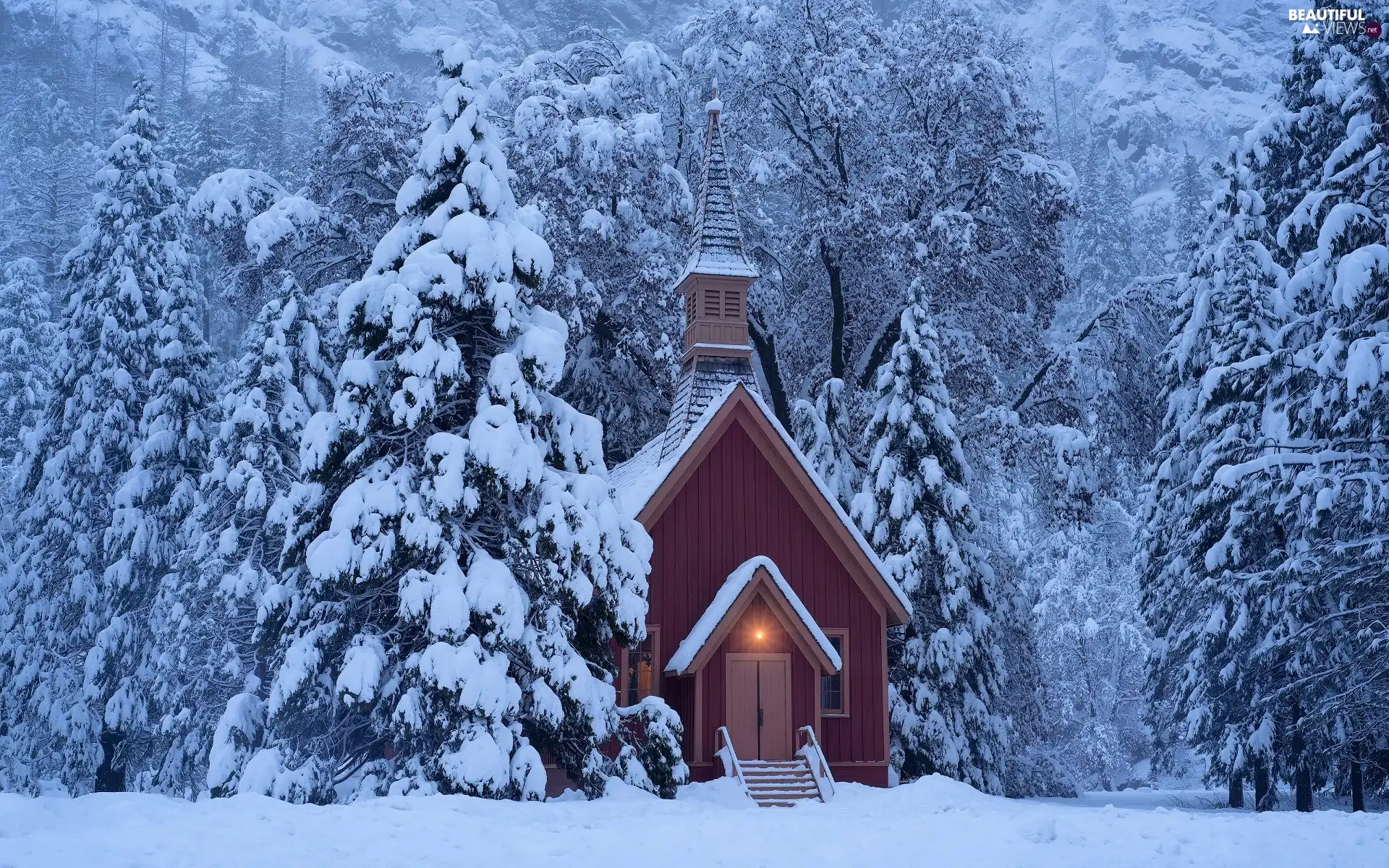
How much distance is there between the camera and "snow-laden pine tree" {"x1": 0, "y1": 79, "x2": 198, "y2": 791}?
3161cm

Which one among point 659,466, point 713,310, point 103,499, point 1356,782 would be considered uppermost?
point 713,310

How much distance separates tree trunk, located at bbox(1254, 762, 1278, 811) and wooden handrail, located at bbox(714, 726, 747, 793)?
10737 millimetres

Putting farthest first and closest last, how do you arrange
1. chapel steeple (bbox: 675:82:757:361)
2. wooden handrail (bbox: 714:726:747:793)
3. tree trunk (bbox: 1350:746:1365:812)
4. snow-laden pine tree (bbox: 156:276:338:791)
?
1. chapel steeple (bbox: 675:82:757:361)
2. snow-laden pine tree (bbox: 156:276:338:791)
3. tree trunk (bbox: 1350:746:1365:812)
4. wooden handrail (bbox: 714:726:747:793)

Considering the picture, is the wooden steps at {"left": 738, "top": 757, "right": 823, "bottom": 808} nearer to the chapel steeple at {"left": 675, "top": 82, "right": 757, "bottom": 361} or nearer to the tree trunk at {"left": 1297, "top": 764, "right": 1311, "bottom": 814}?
the chapel steeple at {"left": 675, "top": 82, "right": 757, "bottom": 361}

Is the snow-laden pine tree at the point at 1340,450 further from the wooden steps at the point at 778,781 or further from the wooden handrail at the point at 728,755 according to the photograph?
the wooden handrail at the point at 728,755

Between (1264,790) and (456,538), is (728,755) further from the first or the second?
(1264,790)

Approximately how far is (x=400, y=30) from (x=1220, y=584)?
146m

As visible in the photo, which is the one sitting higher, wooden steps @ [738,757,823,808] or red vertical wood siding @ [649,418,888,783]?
red vertical wood siding @ [649,418,888,783]

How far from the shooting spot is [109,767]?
31.9 metres

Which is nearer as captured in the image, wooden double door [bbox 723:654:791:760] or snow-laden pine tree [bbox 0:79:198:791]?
wooden double door [bbox 723:654:791:760]

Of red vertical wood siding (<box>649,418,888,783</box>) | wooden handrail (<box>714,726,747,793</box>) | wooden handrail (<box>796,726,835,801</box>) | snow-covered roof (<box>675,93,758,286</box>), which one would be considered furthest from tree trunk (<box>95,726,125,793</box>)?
wooden handrail (<box>796,726,835,801</box>)

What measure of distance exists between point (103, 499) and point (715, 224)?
1738 centimetres

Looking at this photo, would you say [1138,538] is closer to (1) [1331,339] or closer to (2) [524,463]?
(1) [1331,339]

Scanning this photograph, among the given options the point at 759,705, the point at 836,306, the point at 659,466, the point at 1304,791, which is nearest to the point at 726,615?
the point at 759,705
